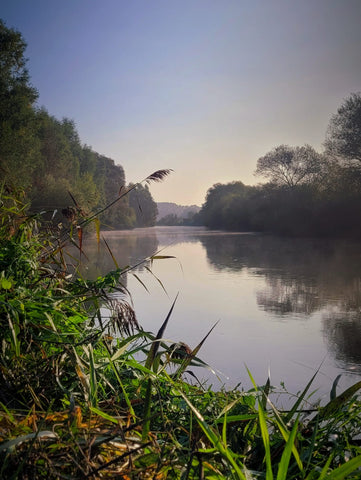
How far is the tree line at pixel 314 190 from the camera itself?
107 ft

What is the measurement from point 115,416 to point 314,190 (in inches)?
1524

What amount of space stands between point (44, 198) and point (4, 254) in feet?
81.0

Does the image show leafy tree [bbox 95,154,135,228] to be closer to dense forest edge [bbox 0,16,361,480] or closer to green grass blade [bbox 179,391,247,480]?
dense forest edge [bbox 0,16,361,480]

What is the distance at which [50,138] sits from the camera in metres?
38.6

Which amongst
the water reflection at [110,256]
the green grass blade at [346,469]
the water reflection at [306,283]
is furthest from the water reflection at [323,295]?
the green grass blade at [346,469]

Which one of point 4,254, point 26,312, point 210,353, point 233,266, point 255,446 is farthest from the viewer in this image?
point 233,266

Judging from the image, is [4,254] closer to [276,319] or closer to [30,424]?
[30,424]

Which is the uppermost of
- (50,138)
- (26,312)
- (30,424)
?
(50,138)

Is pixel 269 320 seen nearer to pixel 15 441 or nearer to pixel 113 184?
pixel 15 441

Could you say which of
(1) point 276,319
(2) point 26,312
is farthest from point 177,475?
(1) point 276,319

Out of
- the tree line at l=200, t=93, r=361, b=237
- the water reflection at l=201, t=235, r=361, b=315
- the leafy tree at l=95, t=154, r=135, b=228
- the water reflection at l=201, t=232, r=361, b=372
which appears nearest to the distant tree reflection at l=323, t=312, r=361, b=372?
the water reflection at l=201, t=232, r=361, b=372

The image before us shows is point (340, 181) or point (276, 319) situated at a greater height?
point (340, 181)

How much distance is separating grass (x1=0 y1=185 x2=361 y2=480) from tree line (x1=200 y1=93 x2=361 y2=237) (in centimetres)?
3371

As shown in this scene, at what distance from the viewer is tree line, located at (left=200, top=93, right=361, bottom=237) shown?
107 ft
